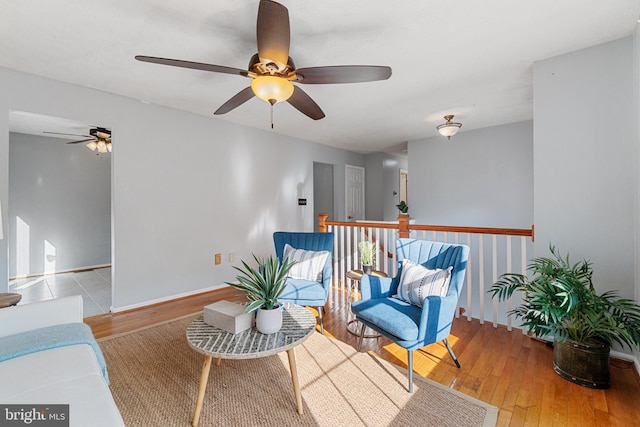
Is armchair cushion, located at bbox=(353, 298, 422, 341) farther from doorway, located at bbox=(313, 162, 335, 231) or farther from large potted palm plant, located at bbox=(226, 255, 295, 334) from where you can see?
doorway, located at bbox=(313, 162, 335, 231)

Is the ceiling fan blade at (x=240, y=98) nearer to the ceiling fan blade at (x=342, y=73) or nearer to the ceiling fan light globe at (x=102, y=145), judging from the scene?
the ceiling fan blade at (x=342, y=73)

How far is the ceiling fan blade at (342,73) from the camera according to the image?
5.79 ft

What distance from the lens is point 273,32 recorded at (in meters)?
1.53

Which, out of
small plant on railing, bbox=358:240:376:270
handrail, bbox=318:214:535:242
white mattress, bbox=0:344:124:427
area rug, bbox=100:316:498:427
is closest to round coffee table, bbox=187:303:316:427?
area rug, bbox=100:316:498:427

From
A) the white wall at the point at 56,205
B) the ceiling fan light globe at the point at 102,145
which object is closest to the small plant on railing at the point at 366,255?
the ceiling fan light globe at the point at 102,145

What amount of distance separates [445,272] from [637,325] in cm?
117

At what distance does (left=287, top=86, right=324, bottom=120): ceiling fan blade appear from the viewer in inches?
85.1

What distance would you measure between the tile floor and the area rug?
5.01 ft

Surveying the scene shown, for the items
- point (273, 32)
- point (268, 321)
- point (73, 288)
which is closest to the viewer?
point (273, 32)

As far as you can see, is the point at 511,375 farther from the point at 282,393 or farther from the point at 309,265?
the point at 309,265

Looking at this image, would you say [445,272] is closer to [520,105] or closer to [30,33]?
[520,105]

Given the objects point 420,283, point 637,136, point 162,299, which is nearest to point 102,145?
point 162,299

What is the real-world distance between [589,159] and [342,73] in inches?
81.3

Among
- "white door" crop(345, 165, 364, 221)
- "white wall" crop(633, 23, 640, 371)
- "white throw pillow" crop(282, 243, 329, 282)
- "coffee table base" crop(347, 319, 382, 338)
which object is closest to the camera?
"white wall" crop(633, 23, 640, 371)
